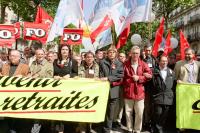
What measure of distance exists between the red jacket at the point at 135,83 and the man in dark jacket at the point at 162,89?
28 cm

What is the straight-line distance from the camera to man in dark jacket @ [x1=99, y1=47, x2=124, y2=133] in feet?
29.6

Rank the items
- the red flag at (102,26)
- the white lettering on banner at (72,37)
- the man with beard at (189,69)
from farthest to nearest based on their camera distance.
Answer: the red flag at (102,26) < the white lettering on banner at (72,37) < the man with beard at (189,69)

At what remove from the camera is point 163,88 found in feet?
30.2

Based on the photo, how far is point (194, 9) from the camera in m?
81.9

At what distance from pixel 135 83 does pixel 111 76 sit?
53 centimetres

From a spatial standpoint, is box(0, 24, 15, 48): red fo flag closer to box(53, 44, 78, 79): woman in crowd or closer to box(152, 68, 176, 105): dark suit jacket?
box(53, 44, 78, 79): woman in crowd

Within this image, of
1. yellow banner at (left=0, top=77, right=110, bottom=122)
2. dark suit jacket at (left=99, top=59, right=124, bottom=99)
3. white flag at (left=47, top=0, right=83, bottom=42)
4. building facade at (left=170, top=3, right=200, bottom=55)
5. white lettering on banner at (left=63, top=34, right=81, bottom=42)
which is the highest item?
building facade at (left=170, top=3, right=200, bottom=55)

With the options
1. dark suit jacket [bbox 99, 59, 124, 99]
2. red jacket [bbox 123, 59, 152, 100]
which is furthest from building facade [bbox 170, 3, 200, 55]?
dark suit jacket [bbox 99, 59, 124, 99]

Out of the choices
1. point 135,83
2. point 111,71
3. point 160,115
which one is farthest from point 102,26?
point 160,115

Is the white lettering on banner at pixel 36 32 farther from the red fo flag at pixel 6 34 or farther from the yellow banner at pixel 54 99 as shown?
the yellow banner at pixel 54 99

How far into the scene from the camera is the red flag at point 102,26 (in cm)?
1120

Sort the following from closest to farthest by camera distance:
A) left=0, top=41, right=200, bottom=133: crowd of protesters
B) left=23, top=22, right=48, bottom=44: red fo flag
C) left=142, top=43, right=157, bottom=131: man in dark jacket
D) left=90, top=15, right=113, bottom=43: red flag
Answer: left=0, top=41, right=200, bottom=133: crowd of protesters < left=142, top=43, right=157, bottom=131: man in dark jacket < left=90, top=15, right=113, bottom=43: red flag < left=23, top=22, right=48, bottom=44: red fo flag

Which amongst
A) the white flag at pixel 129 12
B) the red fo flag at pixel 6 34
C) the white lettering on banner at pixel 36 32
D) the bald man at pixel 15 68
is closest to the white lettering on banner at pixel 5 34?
the red fo flag at pixel 6 34

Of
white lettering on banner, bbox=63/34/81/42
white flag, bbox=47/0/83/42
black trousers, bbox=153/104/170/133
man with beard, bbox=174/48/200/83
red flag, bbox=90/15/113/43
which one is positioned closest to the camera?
black trousers, bbox=153/104/170/133
